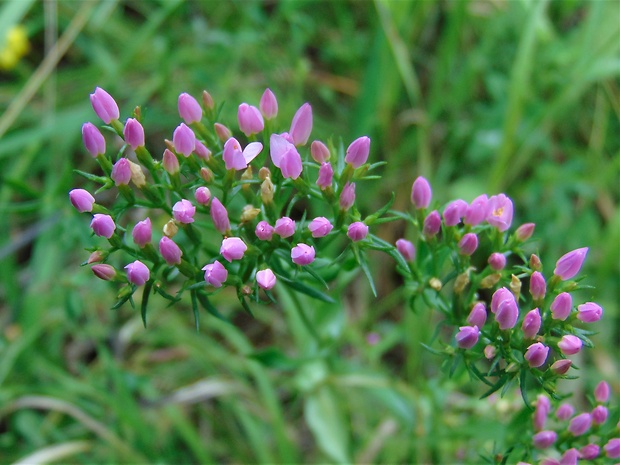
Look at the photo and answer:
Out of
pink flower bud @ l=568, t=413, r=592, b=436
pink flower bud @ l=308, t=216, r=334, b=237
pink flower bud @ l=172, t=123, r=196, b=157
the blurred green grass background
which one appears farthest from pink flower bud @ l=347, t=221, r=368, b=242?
the blurred green grass background

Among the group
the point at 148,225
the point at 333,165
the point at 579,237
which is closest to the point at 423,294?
the point at 333,165

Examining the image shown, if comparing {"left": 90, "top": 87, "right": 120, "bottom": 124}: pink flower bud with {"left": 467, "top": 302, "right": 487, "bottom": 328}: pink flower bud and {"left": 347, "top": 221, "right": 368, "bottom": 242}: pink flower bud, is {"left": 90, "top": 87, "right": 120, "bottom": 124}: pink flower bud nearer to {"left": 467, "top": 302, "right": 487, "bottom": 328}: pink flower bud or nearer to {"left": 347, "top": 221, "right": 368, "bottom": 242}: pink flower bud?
{"left": 347, "top": 221, "right": 368, "bottom": 242}: pink flower bud

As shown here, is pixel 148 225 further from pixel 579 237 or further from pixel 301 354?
pixel 579 237

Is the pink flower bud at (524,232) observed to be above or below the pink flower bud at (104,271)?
below

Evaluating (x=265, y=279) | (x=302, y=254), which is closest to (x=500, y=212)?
(x=302, y=254)

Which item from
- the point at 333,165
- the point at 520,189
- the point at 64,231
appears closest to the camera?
the point at 333,165

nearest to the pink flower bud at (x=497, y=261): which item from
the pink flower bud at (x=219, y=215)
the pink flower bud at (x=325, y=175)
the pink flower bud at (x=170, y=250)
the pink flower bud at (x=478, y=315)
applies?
the pink flower bud at (x=478, y=315)

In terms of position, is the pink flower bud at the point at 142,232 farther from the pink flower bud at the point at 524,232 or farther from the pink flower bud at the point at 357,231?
the pink flower bud at the point at 524,232
